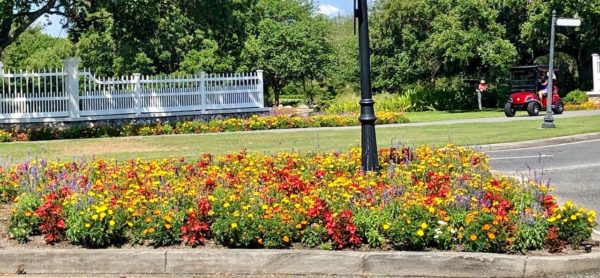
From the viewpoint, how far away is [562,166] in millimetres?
12500

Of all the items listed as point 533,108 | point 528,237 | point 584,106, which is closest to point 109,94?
point 533,108

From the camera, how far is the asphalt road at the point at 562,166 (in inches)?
372

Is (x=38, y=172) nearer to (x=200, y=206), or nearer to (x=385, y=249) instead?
(x=200, y=206)

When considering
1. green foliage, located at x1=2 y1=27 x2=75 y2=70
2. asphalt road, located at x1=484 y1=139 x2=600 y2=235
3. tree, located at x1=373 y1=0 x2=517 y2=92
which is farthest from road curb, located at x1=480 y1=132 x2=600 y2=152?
green foliage, located at x1=2 y1=27 x2=75 y2=70

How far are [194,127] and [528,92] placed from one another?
13386mm

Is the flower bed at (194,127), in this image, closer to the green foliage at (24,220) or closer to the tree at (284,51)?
the green foliage at (24,220)

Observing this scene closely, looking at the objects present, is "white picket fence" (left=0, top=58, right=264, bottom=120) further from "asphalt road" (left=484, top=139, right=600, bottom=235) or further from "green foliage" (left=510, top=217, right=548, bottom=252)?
"green foliage" (left=510, top=217, right=548, bottom=252)

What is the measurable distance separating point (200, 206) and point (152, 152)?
10.1 m

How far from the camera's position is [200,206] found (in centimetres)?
627

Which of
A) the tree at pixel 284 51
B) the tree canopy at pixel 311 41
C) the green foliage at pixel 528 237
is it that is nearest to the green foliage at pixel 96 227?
the green foliage at pixel 528 237

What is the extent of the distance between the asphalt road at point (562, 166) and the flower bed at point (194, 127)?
29.8ft

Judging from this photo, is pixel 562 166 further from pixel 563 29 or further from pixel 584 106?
pixel 563 29

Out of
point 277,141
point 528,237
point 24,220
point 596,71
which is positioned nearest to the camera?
point 528,237

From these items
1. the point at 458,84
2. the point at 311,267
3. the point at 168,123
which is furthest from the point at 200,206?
the point at 458,84
